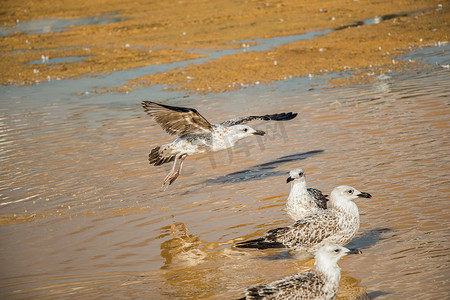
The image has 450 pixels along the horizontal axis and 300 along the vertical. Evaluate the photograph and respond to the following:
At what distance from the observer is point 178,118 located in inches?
384

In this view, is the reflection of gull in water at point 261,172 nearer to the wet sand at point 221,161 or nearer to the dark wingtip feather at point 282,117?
the wet sand at point 221,161

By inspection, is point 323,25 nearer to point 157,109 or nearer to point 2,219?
point 157,109

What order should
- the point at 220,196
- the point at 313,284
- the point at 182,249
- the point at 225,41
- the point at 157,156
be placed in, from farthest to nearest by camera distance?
1. the point at 225,41
2. the point at 157,156
3. the point at 220,196
4. the point at 182,249
5. the point at 313,284

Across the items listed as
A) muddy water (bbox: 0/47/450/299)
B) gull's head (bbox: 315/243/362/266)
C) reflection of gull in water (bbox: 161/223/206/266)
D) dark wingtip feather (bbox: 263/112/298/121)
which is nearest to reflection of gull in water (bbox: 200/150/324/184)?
muddy water (bbox: 0/47/450/299)

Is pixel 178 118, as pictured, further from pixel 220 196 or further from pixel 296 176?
pixel 296 176

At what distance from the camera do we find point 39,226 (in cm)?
882

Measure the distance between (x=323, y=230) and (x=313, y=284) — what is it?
1.30 metres

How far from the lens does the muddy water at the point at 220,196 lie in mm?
6465

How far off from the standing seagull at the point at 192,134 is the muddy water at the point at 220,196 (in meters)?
0.51

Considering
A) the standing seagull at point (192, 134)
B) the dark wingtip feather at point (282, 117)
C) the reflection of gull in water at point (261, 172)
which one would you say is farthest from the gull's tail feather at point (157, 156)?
the dark wingtip feather at point (282, 117)

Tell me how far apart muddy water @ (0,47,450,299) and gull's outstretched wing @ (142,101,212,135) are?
104 cm

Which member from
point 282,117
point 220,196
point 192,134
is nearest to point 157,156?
point 192,134

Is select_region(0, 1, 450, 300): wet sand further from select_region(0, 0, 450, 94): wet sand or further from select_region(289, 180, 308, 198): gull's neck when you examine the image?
select_region(289, 180, 308, 198): gull's neck

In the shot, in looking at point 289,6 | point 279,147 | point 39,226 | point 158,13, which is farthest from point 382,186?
point 158,13
